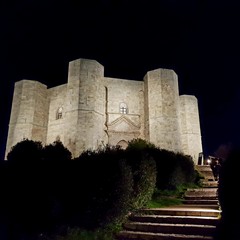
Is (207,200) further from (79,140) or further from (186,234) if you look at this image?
(79,140)

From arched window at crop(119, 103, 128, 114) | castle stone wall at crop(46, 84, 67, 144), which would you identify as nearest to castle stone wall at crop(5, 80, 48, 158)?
castle stone wall at crop(46, 84, 67, 144)

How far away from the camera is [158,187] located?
1062 cm

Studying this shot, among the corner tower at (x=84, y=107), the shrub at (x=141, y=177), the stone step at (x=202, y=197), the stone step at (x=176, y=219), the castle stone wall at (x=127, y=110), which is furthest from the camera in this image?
the castle stone wall at (x=127, y=110)

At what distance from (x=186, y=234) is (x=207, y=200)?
340cm

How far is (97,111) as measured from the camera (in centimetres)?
2364

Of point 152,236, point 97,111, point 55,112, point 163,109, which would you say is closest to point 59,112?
point 55,112

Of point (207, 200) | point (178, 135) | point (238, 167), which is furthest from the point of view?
point (178, 135)

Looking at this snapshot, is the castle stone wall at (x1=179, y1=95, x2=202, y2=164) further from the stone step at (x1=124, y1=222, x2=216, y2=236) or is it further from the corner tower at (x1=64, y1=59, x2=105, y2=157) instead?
the stone step at (x1=124, y1=222, x2=216, y2=236)

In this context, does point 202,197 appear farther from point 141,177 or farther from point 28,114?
point 28,114

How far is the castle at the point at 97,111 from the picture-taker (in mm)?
23047

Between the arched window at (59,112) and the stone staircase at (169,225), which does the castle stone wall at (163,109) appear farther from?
the stone staircase at (169,225)

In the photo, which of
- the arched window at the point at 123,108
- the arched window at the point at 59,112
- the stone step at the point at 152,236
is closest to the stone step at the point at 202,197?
the stone step at the point at 152,236

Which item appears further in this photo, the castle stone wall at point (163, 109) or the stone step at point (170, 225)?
the castle stone wall at point (163, 109)

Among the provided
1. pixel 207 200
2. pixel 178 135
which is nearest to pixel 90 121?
pixel 178 135
